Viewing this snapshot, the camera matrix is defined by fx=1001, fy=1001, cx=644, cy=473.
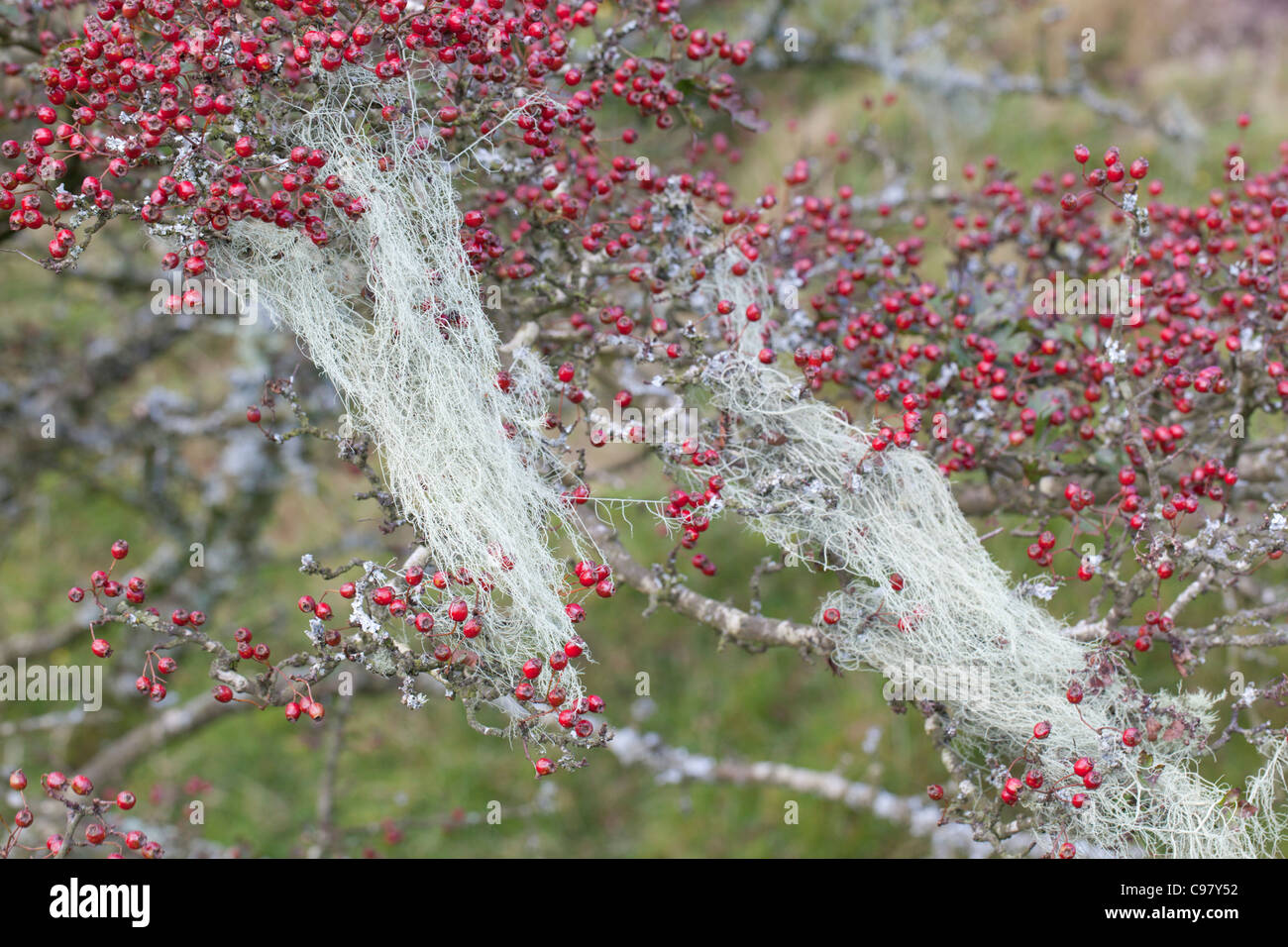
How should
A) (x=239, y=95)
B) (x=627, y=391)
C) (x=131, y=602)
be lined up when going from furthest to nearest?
1. (x=627, y=391)
2. (x=131, y=602)
3. (x=239, y=95)

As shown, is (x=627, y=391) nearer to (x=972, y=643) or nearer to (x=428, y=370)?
(x=428, y=370)

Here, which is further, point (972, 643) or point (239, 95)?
point (972, 643)

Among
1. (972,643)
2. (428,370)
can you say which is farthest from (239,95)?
(972,643)

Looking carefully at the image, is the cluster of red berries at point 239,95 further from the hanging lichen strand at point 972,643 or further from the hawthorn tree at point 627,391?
the hanging lichen strand at point 972,643

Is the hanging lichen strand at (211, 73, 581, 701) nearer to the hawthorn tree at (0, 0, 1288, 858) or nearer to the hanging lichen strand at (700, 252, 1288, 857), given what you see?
the hawthorn tree at (0, 0, 1288, 858)

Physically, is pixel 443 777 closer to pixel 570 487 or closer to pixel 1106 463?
pixel 570 487

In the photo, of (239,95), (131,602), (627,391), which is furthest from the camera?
(627,391)
